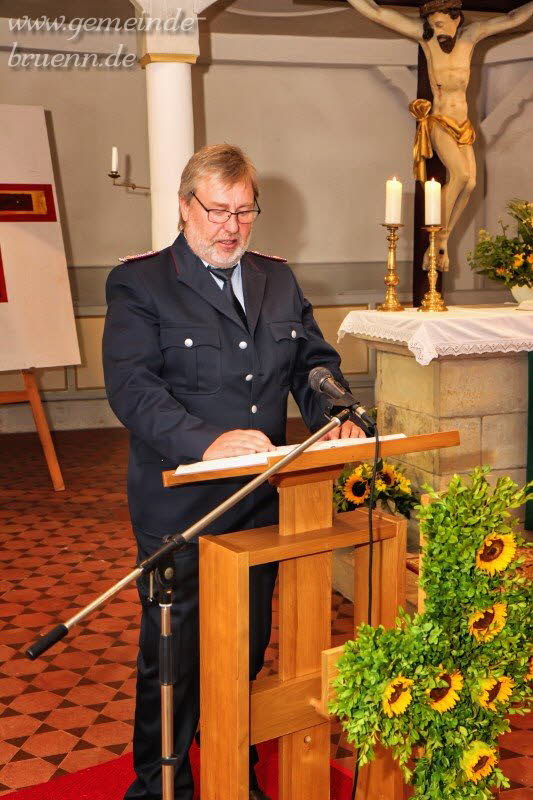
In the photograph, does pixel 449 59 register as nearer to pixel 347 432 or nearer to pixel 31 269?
pixel 31 269

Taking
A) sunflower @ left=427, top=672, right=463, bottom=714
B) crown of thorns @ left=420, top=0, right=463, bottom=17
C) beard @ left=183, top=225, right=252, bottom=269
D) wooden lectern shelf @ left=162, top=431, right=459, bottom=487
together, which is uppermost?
crown of thorns @ left=420, top=0, right=463, bottom=17

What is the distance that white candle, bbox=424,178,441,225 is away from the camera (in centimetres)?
427

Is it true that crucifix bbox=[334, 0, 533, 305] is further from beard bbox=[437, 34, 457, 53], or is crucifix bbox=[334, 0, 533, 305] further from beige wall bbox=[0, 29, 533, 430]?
beige wall bbox=[0, 29, 533, 430]

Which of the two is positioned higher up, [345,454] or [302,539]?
[345,454]

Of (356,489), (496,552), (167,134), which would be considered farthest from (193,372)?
(167,134)

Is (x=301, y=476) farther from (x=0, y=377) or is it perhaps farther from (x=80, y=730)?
(x=0, y=377)

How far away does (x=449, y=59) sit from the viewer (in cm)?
609

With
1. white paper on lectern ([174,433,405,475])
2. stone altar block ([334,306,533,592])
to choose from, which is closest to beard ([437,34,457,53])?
stone altar block ([334,306,533,592])

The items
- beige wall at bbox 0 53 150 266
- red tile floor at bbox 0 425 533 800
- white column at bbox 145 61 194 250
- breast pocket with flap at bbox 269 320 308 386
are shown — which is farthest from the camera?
beige wall at bbox 0 53 150 266

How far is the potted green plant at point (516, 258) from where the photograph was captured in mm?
4406

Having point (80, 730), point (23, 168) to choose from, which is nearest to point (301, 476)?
point (80, 730)

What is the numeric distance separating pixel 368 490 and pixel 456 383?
704 mm

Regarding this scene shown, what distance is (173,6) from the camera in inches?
199

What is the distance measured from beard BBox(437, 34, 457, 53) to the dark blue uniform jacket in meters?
4.42
